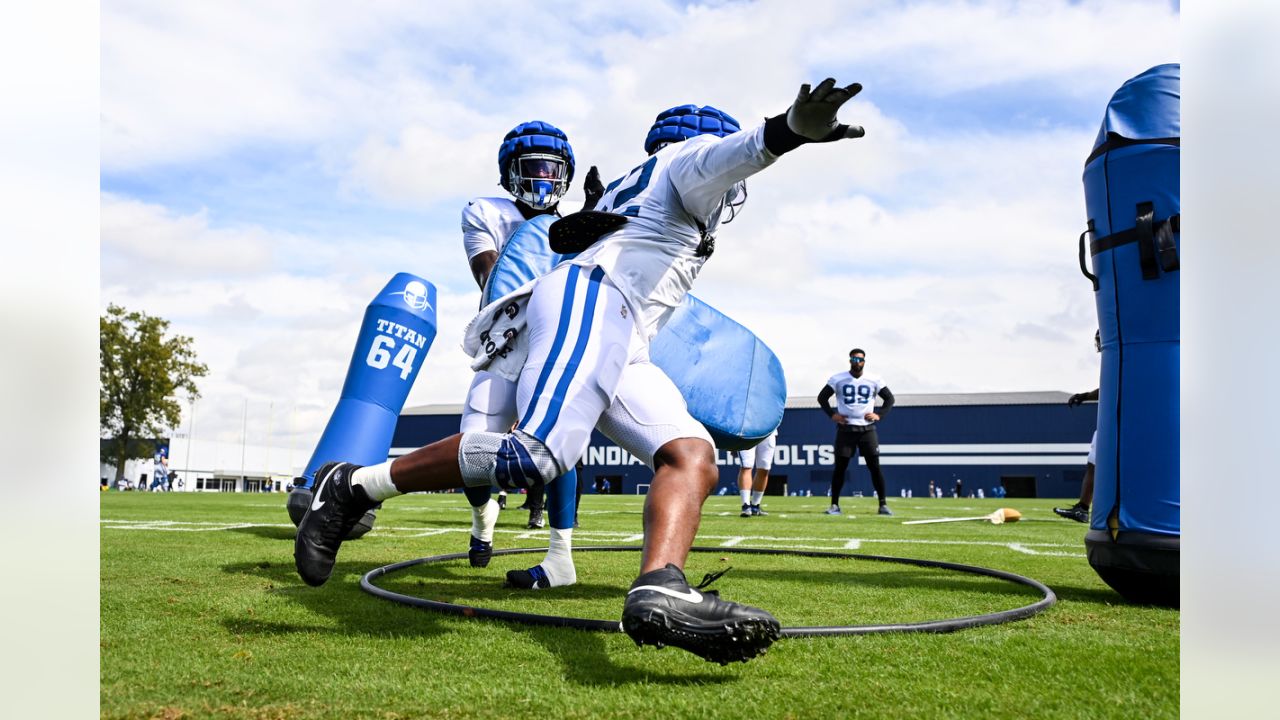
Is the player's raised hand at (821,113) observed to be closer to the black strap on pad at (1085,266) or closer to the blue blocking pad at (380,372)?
the black strap on pad at (1085,266)

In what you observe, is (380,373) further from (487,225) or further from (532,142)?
(532,142)

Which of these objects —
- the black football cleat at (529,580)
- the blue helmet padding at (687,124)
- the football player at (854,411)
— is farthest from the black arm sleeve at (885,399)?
the blue helmet padding at (687,124)

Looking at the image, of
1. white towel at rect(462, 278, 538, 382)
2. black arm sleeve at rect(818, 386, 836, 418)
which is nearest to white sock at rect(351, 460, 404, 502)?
white towel at rect(462, 278, 538, 382)

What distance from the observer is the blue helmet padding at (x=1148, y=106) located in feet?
12.1

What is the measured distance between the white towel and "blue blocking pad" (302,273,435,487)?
3.41m

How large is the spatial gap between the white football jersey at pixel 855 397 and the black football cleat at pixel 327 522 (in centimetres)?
1048

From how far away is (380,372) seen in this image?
6.88 metres

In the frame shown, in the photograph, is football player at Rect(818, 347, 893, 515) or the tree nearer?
football player at Rect(818, 347, 893, 515)

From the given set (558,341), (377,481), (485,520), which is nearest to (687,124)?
(558,341)

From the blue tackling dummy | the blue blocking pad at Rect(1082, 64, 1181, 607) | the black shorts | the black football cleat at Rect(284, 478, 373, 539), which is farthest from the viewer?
the black shorts

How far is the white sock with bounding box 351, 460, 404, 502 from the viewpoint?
9.52 feet

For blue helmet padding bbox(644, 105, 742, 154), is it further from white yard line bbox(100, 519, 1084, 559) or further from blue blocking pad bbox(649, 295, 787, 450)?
white yard line bbox(100, 519, 1084, 559)

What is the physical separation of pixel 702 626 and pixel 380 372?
522 centimetres
